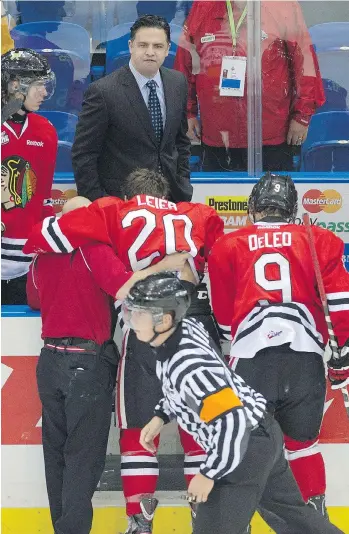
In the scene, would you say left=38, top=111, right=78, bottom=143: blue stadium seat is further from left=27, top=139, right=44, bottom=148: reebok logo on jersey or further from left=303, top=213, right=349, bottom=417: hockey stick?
left=303, top=213, right=349, bottom=417: hockey stick

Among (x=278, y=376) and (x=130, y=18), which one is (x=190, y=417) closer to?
(x=278, y=376)

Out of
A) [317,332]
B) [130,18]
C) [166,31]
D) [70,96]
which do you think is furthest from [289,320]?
[130,18]

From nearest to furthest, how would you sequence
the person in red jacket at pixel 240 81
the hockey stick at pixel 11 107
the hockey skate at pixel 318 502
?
the hockey skate at pixel 318 502 < the hockey stick at pixel 11 107 < the person in red jacket at pixel 240 81

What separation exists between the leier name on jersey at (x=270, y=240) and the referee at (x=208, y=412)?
22.3 inches

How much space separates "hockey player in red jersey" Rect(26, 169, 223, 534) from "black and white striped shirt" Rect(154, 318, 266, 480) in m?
0.64

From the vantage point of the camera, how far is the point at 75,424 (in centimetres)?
346

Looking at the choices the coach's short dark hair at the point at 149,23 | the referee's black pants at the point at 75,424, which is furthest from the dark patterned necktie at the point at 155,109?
the referee's black pants at the point at 75,424

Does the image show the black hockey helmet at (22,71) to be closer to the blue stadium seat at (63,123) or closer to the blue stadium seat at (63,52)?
the blue stadium seat at (63,123)

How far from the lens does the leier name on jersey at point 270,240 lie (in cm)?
349

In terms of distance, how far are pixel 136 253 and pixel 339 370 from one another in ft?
2.50

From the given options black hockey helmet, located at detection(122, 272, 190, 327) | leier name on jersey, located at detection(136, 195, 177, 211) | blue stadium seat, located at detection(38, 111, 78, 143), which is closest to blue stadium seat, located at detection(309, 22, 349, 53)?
blue stadium seat, located at detection(38, 111, 78, 143)

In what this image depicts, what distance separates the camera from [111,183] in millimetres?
4215

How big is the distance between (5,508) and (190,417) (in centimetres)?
128

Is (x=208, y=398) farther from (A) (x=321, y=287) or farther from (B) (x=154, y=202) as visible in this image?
(B) (x=154, y=202)
